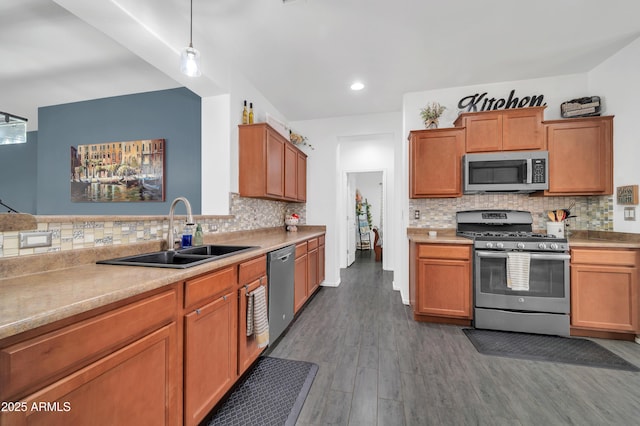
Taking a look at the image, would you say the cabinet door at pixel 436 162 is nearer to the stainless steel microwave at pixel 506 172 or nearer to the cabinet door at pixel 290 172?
the stainless steel microwave at pixel 506 172

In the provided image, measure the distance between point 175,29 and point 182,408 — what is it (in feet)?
8.49

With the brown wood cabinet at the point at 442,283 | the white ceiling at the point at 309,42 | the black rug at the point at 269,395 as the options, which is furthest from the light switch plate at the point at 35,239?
the brown wood cabinet at the point at 442,283

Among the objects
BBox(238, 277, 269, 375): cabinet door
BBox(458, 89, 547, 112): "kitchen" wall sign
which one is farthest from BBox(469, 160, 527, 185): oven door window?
BBox(238, 277, 269, 375): cabinet door

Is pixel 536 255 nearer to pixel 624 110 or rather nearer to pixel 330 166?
pixel 624 110

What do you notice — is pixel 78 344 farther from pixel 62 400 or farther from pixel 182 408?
pixel 182 408

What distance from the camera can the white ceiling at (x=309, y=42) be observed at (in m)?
1.98

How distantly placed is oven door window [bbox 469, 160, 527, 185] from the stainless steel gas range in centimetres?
64

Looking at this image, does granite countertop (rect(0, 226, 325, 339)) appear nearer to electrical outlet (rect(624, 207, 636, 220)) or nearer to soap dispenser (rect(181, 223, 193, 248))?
soap dispenser (rect(181, 223, 193, 248))

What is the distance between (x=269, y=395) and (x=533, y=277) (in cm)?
259

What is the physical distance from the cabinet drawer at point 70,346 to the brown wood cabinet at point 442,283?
8.02 feet

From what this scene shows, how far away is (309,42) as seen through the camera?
2402 mm

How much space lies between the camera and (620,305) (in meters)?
2.36

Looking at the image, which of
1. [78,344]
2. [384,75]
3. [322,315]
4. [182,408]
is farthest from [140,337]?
[384,75]

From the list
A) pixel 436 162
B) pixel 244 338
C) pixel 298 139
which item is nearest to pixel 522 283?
pixel 436 162
